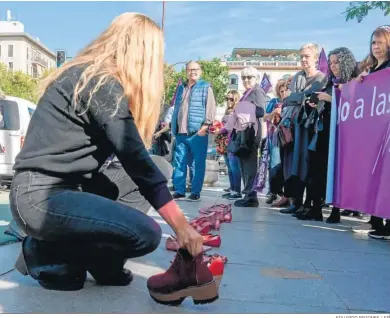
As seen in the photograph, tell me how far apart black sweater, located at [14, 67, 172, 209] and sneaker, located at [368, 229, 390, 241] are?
2.87 metres

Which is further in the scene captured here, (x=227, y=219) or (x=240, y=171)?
(x=240, y=171)

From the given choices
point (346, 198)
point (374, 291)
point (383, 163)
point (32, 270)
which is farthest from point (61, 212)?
point (346, 198)

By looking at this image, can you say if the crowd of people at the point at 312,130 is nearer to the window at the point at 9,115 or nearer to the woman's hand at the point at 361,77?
the woman's hand at the point at 361,77

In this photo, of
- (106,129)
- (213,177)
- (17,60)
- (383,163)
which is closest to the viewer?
(106,129)

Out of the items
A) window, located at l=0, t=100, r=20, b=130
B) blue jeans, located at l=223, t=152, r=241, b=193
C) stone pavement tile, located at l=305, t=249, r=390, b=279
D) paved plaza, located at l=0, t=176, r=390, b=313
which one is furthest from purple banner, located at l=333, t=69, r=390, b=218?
window, located at l=0, t=100, r=20, b=130

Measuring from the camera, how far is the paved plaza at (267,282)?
204 centimetres

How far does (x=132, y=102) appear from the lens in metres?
2.19

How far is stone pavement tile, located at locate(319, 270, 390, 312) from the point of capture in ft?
7.25

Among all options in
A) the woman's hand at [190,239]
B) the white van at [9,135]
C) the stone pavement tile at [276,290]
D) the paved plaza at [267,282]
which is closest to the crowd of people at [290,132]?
the paved plaza at [267,282]

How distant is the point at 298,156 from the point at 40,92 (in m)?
3.59

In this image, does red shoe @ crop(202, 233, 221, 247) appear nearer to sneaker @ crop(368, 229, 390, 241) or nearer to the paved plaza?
the paved plaza

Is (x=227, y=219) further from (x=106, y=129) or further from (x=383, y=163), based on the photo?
(x=106, y=129)

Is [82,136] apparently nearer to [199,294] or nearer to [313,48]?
[199,294]

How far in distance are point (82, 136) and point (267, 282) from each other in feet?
4.21
